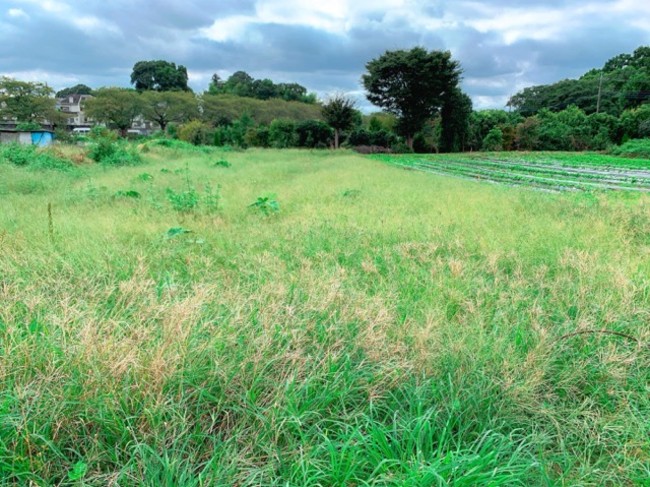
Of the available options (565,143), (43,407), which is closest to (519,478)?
(43,407)

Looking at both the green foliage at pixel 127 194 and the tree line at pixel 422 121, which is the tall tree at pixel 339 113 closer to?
the tree line at pixel 422 121

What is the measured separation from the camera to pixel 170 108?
43.8 meters

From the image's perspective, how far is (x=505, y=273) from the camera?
3521 millimetres

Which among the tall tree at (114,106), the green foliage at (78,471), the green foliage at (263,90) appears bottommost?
the green foliage at (78,471)

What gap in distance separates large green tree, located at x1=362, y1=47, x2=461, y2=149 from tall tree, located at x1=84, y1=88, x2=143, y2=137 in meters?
24.3

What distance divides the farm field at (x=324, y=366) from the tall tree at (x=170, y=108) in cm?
4378

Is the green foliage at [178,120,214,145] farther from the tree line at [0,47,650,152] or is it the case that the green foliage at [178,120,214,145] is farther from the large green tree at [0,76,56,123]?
the large green tree at [0,76,56,123]

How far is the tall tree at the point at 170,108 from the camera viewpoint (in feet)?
143

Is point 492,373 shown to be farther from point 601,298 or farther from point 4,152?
Result: point 4,152

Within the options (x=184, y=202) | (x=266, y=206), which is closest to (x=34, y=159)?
(x=184, y=202)

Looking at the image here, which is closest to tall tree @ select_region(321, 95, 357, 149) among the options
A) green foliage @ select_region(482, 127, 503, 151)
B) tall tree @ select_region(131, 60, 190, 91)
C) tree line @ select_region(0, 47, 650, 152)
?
tree line @ select_region(0, 47, 650, 152)

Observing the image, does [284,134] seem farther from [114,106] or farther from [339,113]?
[114,106]

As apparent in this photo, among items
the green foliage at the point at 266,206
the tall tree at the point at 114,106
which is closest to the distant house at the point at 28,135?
the tall tree at the point at 114,106

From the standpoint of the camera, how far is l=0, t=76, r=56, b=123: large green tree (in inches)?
1507
